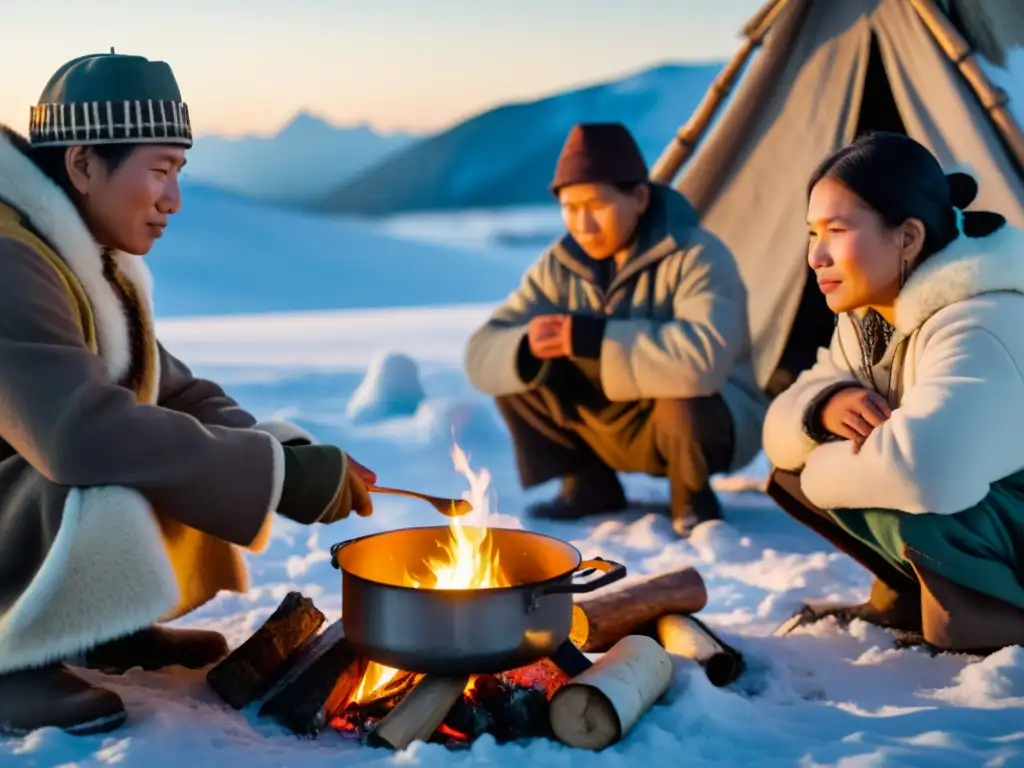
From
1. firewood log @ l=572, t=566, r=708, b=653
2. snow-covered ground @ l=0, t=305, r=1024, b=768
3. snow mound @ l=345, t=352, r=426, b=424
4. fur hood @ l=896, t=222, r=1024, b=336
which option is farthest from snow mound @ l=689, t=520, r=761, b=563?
snow mound @ l=345, t=352, r=426, b=424

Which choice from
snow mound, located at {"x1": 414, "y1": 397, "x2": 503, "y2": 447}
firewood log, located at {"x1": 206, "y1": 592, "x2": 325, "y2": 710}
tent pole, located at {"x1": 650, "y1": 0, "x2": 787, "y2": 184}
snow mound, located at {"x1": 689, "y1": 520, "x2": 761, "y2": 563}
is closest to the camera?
firewood log, located at {"x1": 206, "y1": 592, "x2": 325, "y2": 710}

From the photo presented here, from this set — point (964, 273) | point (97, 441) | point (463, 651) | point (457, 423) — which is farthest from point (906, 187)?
point (457, 423)

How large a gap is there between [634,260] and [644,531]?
0.89m

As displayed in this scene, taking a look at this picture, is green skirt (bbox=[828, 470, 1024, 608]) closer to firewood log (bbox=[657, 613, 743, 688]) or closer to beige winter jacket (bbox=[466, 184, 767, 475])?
firewood log (bbox=[657, 613, 743, 688])

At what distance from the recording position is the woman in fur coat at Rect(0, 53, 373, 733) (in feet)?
6.59

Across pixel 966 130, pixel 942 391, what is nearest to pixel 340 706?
pixel 942 391

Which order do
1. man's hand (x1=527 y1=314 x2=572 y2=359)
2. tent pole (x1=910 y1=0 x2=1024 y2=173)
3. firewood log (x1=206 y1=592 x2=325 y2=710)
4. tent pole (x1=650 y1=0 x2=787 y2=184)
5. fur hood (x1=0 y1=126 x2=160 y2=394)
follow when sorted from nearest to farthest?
1. fur hood (x1=0 y1=126 x2=160 y2=394)
2. firewood log (x1=206 y1=592 x2=325 y2=710)
3. man's hand (x1=527 y1=314 x2=572 y2=359)
4. tent pole (x1=910 y1=0 x2=1024 y2=173)
5. tent pole (x1=650 y1=0 x2=787 y2=184)

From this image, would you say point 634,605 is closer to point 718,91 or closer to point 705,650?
point 705,650

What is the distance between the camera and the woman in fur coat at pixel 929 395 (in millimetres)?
2312

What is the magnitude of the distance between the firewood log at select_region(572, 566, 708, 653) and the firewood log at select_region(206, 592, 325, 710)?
586 millimetres

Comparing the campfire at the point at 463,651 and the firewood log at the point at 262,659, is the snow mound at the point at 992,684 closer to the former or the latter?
the campfire at the point at 463,651

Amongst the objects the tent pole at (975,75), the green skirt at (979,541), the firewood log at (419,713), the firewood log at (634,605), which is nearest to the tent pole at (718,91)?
the tent pole at (975,75)

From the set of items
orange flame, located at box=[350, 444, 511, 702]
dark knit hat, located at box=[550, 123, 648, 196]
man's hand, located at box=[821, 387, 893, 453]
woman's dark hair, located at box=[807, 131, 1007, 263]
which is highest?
dark knit hat, located at box=[550, 123, 648, 196]

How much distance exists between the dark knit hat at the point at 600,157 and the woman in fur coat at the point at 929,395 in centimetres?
130
